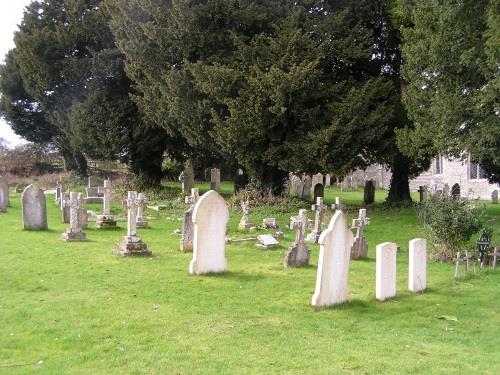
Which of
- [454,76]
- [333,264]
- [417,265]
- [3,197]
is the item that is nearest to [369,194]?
[454,76]

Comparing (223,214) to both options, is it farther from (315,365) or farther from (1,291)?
(315,365)

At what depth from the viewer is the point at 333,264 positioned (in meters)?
8.27

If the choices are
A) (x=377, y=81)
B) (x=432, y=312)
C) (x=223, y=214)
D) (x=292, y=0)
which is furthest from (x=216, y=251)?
(x=292, y=0)

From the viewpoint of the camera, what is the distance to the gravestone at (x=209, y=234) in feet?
33.6

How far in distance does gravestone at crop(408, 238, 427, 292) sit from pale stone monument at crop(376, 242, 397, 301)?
24.3 inches

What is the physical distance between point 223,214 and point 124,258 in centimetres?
301

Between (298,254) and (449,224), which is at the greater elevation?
(449,224)

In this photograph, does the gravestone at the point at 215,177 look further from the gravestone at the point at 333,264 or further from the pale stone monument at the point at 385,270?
the gravestone at the point at 333,264

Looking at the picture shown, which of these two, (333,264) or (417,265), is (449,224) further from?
(333,264)

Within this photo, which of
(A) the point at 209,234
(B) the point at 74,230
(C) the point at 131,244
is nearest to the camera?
(A) the point at 209,234

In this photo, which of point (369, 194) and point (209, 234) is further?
point (369, 194)

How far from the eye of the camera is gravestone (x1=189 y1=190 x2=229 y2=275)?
33.6ft

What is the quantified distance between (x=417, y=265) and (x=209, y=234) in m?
3.83

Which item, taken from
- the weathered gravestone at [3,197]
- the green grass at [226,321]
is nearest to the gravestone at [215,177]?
the weathered gravestone at [3,197]
